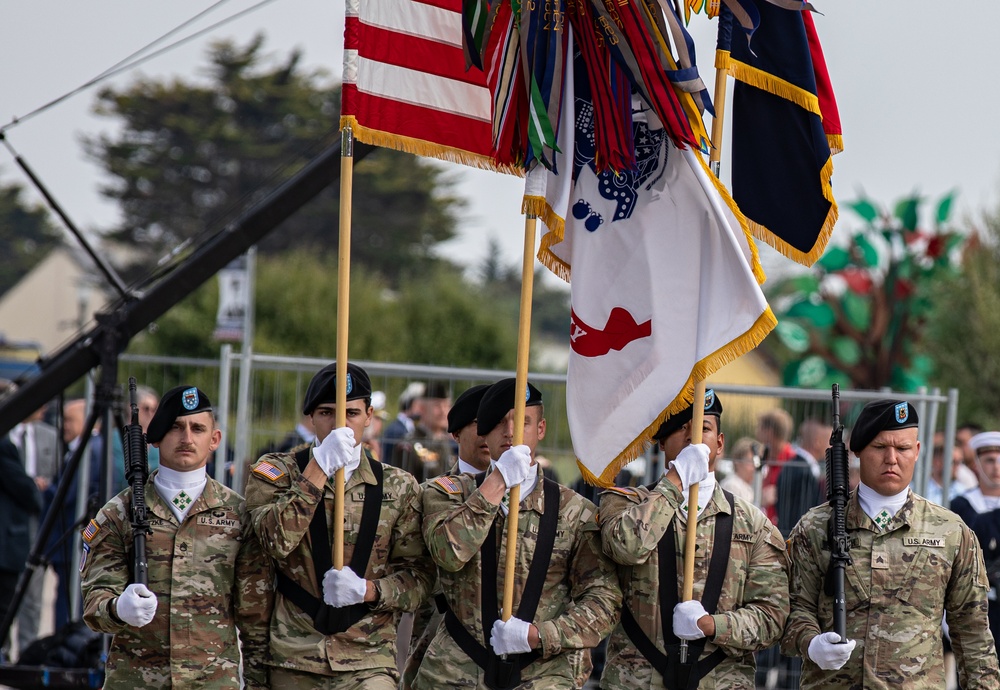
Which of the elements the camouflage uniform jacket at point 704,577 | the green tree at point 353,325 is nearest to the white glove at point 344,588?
the camouflage uniform jacket at point 704,577

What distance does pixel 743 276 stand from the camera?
5.68 metres

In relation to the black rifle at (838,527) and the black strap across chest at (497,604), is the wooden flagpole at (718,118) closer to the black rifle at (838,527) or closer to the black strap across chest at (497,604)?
the black rifle at (838,527)

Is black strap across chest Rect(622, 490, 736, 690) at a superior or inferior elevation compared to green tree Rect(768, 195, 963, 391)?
inferior

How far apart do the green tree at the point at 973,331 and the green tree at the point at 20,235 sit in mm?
39429

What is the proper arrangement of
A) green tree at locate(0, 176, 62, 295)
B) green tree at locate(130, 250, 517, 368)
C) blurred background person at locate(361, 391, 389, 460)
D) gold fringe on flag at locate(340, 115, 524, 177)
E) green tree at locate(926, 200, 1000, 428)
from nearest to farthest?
gold fringe on flag at locate(340, 115, 524, 177)
blurred background person at locate(361, 391, 389, 460)
green tree at locate(926, 200, 1000, 428)
green tree at locate(130, 250, 517, 368)
green tree at locate(0, 176, 62, 295)

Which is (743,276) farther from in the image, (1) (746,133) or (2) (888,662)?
(2) (888,662)

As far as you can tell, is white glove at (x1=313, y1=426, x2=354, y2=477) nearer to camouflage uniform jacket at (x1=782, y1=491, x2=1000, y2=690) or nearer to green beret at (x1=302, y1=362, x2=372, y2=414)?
green beret at (x1=302, y1=362, x2=372, y2=414)

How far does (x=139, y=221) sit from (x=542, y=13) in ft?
144

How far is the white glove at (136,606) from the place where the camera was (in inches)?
205

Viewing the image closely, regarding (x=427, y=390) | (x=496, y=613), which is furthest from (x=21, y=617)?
(x=496, y=613)

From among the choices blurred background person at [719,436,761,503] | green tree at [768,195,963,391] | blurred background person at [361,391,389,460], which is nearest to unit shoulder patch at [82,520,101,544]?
blurred background person at [361,391,389,460]

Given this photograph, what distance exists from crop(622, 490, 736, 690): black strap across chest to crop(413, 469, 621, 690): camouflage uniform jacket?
170 millimetres

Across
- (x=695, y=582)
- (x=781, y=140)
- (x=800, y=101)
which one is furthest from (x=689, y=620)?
(x=800, y=101)

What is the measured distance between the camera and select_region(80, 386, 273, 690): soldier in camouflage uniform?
5.47 metres
